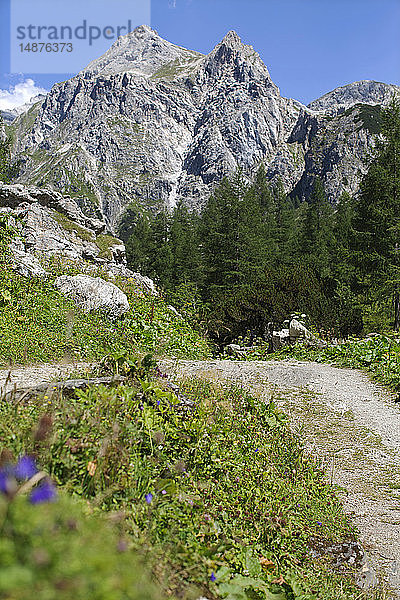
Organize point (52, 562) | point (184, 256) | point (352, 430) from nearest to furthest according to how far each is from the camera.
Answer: point (52, 562) → point (352, 430) → point (184, 256)

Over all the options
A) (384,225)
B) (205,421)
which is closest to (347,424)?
(205,421)

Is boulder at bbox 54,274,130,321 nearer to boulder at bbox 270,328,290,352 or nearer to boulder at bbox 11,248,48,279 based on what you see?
boulder at bbox 11,248,48,279

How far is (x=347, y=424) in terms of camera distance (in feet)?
22.6

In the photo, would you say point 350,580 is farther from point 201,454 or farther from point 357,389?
point 357,389

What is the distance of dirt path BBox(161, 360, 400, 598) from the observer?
4016 millimetres

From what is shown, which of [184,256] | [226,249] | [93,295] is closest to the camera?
[93,295]

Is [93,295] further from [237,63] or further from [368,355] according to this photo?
[237,63]

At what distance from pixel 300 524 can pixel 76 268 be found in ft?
40.4

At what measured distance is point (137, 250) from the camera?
1829 inches

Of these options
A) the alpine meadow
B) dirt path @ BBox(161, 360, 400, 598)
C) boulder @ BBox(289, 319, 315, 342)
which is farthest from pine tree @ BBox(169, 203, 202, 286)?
dirt path @ BBox(161, 360, 400, 598)

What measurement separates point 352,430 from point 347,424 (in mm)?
243

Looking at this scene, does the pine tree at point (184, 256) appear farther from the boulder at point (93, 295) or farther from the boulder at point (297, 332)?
the boulder at point (93, 295)

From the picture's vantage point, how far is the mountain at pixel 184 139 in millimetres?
147375

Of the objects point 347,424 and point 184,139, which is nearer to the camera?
point 347,424
